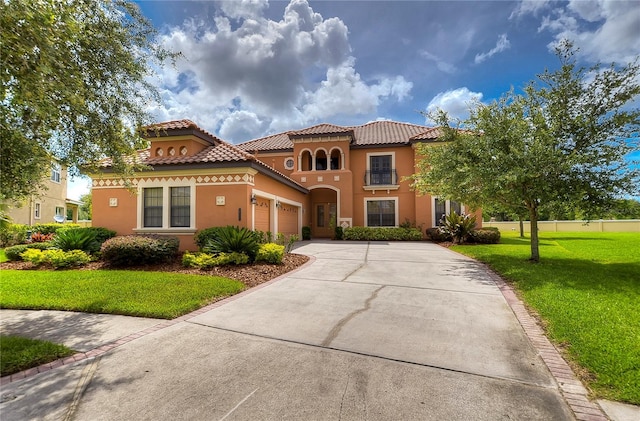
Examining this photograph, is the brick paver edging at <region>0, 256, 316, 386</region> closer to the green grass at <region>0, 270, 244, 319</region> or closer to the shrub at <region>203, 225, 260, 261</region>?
the green grass at <region>0, 270, 244, 319</region>

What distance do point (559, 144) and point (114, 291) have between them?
12924 millimetres

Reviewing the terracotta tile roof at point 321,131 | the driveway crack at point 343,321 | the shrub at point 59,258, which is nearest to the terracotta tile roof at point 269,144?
the terracotta tile roof at point 321,131

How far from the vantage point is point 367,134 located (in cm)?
2478

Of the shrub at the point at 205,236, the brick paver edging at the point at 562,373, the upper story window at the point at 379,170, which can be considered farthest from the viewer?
the upper story window at the point at 379,170

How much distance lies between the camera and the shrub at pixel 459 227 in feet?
56.1

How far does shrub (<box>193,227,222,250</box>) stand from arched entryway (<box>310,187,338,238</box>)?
12.9 metres

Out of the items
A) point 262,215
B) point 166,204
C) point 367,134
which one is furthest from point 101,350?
point 367,134

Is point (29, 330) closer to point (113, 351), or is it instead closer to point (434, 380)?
point (113, 351)

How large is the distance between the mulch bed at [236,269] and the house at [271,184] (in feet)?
7.97

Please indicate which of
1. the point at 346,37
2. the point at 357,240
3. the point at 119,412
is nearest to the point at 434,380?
the point at 119,412

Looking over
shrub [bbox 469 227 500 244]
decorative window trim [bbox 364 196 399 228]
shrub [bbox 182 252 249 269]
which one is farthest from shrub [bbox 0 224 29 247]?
shrub [bbox 469 227 500 244]

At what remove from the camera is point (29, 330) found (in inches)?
178

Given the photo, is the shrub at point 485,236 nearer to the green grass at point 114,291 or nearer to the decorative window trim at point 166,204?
the green grass at point 114,291

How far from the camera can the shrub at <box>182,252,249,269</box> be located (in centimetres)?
905
